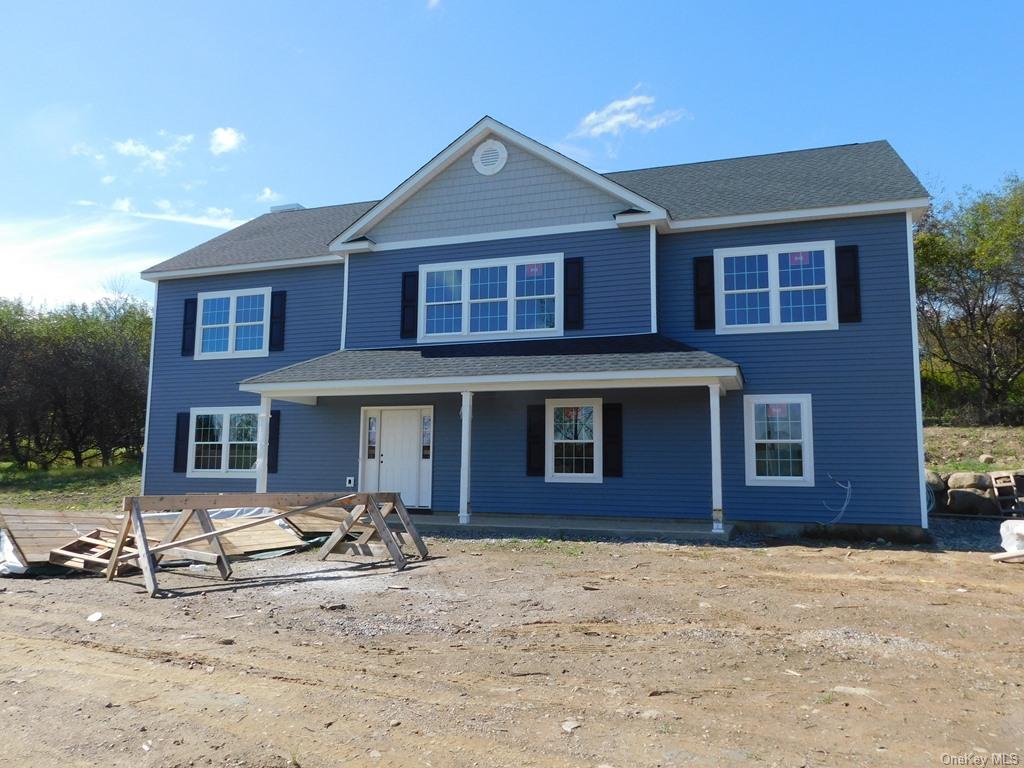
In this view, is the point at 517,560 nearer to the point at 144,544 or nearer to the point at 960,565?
the point at 144,544

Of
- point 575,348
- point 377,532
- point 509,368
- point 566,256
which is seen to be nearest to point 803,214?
point 566,256

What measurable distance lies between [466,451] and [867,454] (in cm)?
686

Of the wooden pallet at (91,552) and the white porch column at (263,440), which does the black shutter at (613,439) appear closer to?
the white porch column at (263,440)

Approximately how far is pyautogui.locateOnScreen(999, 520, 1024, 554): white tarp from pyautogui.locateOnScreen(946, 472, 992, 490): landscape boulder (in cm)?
582

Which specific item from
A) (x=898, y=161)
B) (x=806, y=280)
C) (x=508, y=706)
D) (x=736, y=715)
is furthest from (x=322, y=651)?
(x=898, y=161)

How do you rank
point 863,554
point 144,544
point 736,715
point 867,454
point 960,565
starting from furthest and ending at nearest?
point 867,454 < point 863,554 < point 960,565 < point 144,544 < point 736,715

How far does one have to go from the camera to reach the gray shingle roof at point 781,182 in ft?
41.8

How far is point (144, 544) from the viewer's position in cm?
771

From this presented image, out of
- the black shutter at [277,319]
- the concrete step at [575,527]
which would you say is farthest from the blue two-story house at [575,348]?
the concrete step at [575,527]

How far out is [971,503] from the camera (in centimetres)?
1480

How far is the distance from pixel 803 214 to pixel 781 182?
1840 millimetres

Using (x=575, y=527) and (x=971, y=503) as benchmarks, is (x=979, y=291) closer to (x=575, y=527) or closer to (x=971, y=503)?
(x=971, y=503)

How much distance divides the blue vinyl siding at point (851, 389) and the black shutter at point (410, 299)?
592cm

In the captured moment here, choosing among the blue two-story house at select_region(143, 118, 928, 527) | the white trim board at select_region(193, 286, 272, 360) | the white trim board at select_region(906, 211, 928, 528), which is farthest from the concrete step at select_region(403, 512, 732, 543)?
the white trim board at select_region(193, 286, 272, 360)
